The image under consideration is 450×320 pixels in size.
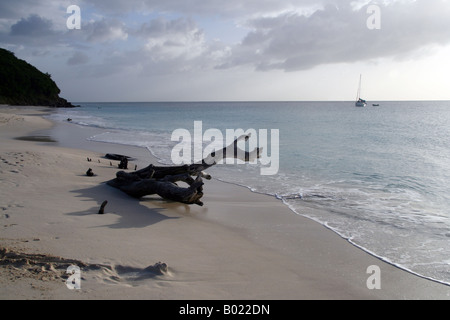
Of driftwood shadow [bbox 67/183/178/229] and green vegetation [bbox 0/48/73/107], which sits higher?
green vegetation [bbox 0/48/73/107]

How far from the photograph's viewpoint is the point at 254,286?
171 inches

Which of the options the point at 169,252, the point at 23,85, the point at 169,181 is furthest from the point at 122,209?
the point at 23,85

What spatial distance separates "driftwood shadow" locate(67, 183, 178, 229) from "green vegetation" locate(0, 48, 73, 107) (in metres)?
71.6

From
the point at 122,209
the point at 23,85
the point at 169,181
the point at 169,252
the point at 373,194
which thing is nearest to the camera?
the point at 169,252

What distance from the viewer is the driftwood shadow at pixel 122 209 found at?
21.4 feet

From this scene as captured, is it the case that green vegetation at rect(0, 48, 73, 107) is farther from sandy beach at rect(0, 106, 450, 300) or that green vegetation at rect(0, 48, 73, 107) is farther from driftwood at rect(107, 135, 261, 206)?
sandy beach at rect(0, 106, 450, 300)

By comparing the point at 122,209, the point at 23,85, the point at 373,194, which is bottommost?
the point at 373,194

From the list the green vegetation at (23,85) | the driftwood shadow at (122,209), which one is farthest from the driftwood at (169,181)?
the green vegetation at (23,85)

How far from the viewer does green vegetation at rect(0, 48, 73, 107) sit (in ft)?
225

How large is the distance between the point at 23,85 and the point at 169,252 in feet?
278

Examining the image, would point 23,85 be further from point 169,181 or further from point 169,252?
point 169,252

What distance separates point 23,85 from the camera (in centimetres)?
7356

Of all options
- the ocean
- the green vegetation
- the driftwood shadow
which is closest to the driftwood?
the driftwood shadow
